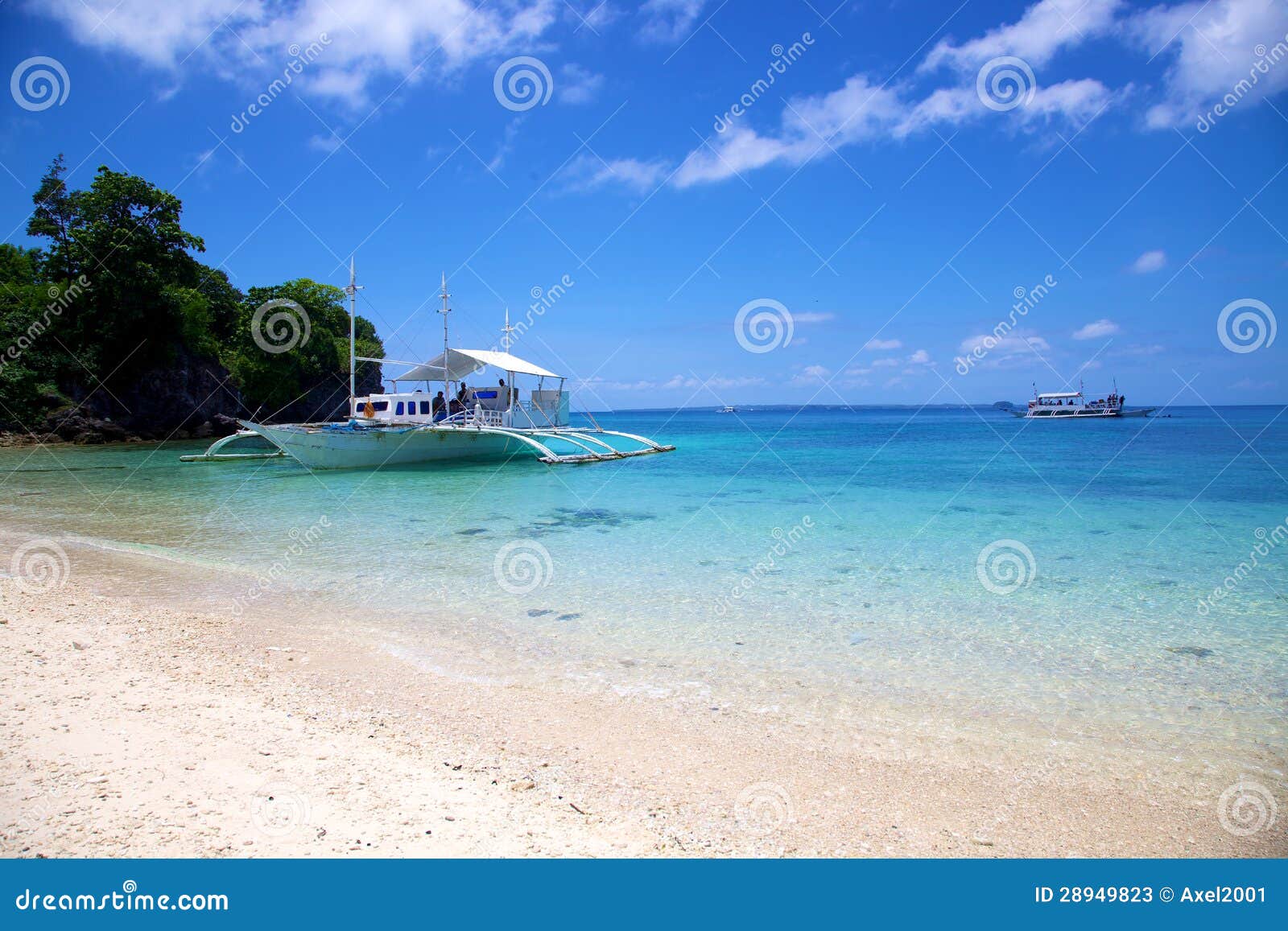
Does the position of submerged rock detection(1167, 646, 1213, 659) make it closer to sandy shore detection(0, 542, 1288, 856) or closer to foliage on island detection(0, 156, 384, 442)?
sandy shore detection(0, 542, 1288, 856)

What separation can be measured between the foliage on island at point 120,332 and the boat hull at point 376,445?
517 inches

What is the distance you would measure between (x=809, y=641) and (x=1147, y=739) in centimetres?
277

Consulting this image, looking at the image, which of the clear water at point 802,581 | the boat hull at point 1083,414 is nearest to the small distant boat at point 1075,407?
the boat hull at point 1083,414

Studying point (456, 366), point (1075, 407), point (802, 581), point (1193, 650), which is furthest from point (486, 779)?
point (1075, 407)

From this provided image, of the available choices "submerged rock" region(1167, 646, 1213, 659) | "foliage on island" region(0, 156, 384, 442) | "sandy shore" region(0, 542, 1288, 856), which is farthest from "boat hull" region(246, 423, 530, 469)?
"submerged rock" region(1167, 646, 1213, 659)

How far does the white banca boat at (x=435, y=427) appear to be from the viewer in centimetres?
2330

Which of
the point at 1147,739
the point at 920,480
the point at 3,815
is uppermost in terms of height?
the point at 920,480

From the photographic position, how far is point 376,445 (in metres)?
24.6

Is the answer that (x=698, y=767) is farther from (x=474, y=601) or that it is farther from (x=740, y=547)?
(x=740, y=547)

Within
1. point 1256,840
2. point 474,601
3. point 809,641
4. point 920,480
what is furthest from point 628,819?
point 920,480

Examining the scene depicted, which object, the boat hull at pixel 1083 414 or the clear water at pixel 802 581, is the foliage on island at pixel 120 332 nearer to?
the clear water at pixel 802 581

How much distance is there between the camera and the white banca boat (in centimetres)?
2330

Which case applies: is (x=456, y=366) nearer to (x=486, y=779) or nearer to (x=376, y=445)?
(x=376, y=445)

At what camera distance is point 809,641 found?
676 cm
